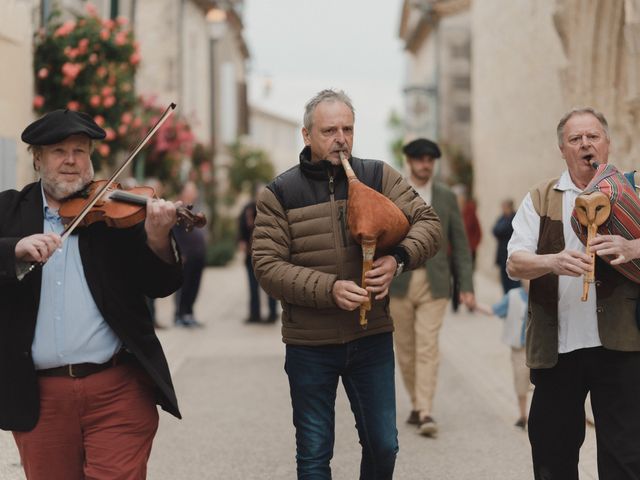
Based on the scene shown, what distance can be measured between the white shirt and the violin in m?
1.37

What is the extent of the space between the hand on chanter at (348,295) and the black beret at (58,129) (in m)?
1.02

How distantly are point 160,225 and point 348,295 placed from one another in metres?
0.74

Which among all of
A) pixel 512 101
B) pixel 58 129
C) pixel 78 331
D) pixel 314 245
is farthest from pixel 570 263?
pixel 512 101

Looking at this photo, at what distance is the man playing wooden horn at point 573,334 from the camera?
151 inches

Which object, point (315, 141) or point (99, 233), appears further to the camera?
point (315, 141)

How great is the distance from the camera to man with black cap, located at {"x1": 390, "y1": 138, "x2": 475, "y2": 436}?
6777 mm

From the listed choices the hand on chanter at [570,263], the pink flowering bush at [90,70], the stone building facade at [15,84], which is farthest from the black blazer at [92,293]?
the pink flowering bush at [90,70]

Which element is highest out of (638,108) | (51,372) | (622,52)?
(622,52)

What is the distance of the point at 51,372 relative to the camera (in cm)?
349

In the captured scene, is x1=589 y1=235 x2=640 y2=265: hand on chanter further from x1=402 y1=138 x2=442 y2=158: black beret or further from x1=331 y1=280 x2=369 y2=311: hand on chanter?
x1=402 y1=138 x2=442 y2=158: black beret

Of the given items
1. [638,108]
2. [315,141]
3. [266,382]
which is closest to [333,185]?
[315,141]

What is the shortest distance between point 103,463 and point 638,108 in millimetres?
7014

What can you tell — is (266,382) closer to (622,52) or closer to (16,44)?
(16,44)

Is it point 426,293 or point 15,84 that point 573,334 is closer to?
point 426,293
